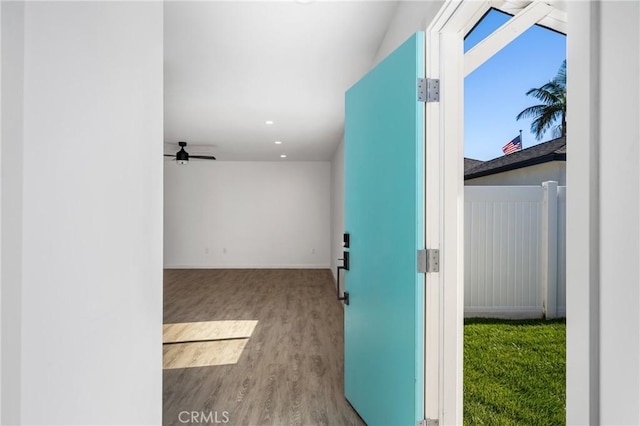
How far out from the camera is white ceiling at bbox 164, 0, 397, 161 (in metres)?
2.35

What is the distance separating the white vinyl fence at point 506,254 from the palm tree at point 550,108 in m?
0.75

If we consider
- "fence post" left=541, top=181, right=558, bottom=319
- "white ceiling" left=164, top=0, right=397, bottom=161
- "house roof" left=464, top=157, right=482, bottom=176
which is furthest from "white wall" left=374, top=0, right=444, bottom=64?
"house roof" left=464, top=157, right=482, bottom=176

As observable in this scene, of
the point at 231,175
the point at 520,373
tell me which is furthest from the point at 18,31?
the point at 231,175

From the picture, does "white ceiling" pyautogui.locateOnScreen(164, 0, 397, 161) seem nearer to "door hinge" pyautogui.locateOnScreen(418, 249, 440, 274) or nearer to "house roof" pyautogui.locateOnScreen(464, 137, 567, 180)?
"door hinge" pyautogui.locateOnScreen(418, 249, 440, 274)

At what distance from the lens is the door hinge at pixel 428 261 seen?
168 cm

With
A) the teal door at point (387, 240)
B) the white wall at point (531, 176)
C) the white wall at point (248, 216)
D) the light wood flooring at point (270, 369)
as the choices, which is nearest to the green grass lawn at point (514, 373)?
the teal door at point (387, 240)

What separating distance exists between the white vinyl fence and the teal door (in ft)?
7.67

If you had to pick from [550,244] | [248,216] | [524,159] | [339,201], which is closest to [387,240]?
[550,244]

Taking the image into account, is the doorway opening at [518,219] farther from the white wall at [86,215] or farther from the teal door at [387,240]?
the white wall at [86,215]

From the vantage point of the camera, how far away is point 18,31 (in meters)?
0.71

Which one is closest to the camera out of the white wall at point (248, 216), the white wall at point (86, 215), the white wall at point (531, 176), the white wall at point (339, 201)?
the white wall at point (86, 215)

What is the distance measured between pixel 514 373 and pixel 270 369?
200cm
